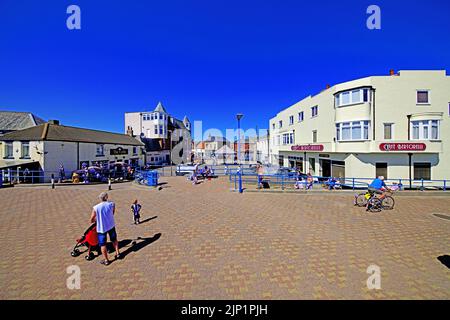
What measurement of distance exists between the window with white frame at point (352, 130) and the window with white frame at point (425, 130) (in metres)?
3.49

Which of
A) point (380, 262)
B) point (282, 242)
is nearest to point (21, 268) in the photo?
point (282, 242)

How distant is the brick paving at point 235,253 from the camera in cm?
344

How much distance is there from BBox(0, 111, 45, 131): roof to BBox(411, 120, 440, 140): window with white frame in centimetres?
5054

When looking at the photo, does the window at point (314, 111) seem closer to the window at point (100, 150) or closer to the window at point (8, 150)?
the window at point (100, 150)

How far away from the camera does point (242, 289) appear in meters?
3.46

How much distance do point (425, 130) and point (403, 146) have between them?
240cm

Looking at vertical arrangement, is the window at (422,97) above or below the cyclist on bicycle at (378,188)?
above

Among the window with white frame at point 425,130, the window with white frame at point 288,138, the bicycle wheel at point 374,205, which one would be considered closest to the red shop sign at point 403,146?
the window with white frame at point 425,130

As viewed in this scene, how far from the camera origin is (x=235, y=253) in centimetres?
→ 473

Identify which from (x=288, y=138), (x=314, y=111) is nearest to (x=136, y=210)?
(x=314, y=111)

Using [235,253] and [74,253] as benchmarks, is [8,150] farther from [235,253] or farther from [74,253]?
[235,253]
